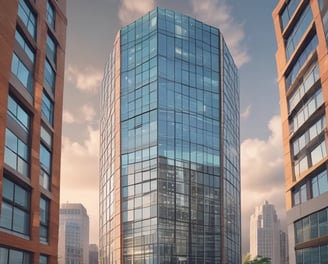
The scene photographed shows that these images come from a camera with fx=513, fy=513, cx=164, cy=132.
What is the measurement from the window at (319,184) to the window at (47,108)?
2134 cm

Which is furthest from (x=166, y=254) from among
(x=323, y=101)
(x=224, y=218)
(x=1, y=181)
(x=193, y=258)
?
(x=1, y=181)

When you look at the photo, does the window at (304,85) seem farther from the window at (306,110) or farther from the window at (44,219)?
the window at (44,219)

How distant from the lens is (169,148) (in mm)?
73125

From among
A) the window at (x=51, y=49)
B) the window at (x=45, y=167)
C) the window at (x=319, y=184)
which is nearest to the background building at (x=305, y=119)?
the window at (x=319, y=184)

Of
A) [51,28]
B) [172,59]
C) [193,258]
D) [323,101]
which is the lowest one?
[193,258]

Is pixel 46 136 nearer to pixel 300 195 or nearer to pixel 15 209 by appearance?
pixel 15 209

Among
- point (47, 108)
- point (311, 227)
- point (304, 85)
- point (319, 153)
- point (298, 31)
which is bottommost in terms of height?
point (311, 227)

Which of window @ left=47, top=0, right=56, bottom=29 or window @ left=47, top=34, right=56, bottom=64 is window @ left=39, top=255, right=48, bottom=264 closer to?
window @ left=47, top=34, right=56, bottom=64

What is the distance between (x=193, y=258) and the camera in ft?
235

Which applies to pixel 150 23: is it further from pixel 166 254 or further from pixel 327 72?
pixel 327 72

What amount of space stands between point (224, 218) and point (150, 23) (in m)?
31.7

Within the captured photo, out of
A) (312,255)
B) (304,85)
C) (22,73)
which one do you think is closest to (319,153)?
(304,85)

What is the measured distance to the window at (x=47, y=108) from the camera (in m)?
39.6

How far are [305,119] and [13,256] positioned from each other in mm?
25009
